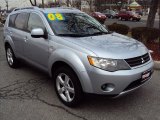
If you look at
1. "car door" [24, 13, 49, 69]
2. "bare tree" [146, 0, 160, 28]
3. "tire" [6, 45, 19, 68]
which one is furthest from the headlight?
"bare tree" [146, 0, 160, 28]

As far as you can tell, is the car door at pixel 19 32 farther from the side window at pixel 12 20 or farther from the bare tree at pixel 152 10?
the bare tree at pixel 152 10

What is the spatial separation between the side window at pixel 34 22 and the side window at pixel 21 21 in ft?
0.92

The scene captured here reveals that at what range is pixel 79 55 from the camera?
3.88 metres

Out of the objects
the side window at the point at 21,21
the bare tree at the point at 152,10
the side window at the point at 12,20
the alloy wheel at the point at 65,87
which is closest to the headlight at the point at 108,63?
the alloy wheel at the point at 65,87

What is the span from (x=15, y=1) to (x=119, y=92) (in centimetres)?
8005

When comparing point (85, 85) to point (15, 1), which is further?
point (15, 1)

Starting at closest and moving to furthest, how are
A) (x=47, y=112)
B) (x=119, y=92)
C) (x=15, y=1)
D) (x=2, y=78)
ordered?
(x=119, y=92) < (x=47, y=112) < (x=2, y=78) < (x=15, y=1)

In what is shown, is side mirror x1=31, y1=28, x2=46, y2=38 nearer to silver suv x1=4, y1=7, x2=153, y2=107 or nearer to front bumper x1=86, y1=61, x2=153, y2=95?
silver suv x1=4, y1=7, x2=153, y2=107

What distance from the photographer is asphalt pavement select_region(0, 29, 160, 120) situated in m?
3.95

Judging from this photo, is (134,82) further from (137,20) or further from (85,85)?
(137,20)

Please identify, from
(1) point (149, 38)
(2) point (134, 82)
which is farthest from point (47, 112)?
(1) point (149, 38)

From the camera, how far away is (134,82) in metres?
3.85

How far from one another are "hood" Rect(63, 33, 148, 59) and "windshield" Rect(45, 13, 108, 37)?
313 mm

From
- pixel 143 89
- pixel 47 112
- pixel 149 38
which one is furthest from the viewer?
pixel 149 38
